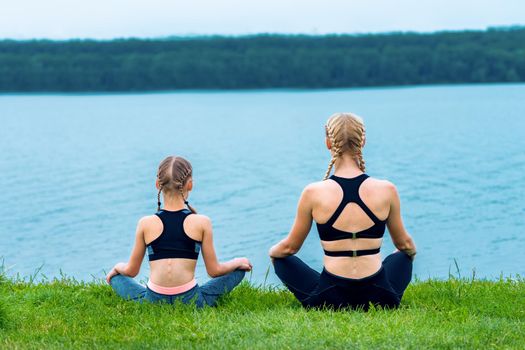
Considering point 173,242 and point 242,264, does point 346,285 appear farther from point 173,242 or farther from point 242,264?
point 173,242

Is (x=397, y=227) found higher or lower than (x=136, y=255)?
higher

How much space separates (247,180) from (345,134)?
2112 centimetres

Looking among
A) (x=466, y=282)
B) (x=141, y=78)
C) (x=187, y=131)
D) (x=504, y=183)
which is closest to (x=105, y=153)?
(x=187, y=131)

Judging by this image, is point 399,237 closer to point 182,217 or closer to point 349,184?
point 349,184

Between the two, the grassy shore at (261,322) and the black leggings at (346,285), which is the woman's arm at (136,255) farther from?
the black leggings at (346,285)

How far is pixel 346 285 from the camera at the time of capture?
5.60m

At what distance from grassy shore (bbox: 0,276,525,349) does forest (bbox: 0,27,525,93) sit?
2918 inches

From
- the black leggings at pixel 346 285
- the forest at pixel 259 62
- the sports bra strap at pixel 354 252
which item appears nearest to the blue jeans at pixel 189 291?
the black leggings at pixel 346 285

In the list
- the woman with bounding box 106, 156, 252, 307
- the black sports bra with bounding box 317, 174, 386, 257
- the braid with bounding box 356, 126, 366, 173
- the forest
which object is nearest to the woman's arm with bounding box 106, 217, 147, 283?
the woman with bounding box 106, 156, 252, 307

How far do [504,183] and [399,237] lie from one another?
67.0 feet

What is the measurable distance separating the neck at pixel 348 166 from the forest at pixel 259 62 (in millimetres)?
74803

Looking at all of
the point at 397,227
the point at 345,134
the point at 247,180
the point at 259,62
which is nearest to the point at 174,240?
the point at 345,134

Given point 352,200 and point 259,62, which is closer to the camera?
point 352,200

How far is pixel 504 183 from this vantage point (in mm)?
25109
